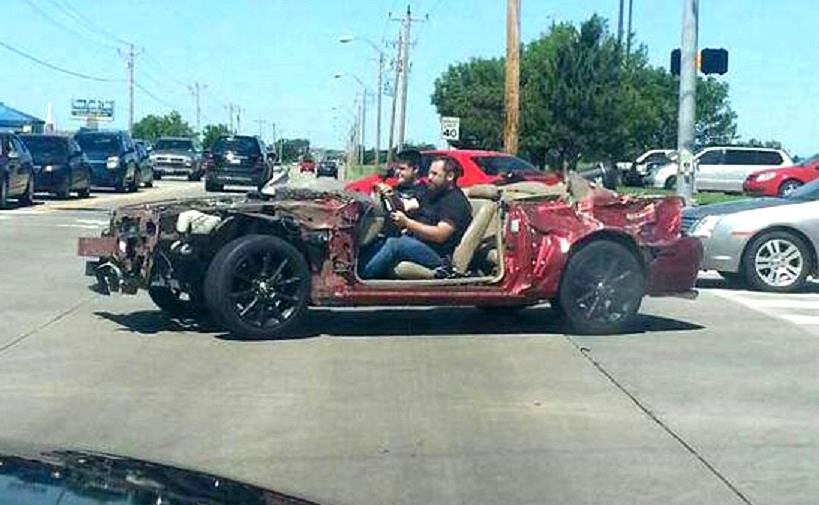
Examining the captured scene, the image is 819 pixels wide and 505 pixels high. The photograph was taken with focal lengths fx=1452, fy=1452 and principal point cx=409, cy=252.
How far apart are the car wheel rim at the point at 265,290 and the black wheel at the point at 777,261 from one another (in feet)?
21.4

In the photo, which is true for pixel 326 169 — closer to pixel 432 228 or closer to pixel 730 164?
pixel 730 164

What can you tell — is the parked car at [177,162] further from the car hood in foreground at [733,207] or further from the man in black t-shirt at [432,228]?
the man in black t-shirt at [432,228]

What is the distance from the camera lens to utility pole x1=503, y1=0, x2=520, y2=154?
33.3 m

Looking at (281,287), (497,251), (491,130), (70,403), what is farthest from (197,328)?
(491,130)

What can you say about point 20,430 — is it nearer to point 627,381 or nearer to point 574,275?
point 627,381

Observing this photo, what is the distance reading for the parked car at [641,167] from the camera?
193 feet

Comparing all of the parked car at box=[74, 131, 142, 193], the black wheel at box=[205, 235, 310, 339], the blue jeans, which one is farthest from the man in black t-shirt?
the parked car at box=[74, 131, 142, 193]

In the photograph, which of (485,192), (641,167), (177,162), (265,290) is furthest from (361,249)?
(641,167)

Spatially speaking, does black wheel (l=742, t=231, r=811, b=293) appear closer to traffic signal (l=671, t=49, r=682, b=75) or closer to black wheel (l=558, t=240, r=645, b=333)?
black wheel (l=558, t=240, r=645, b=333)

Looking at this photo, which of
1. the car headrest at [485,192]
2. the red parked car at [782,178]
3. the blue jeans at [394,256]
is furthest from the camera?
the red parked car at [782,178]

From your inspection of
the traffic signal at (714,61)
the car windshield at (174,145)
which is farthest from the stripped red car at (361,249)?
the car windshield at (174,145)

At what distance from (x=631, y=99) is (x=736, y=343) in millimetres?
48033

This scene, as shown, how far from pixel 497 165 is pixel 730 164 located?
27.1 meters

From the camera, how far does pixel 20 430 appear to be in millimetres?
7844
